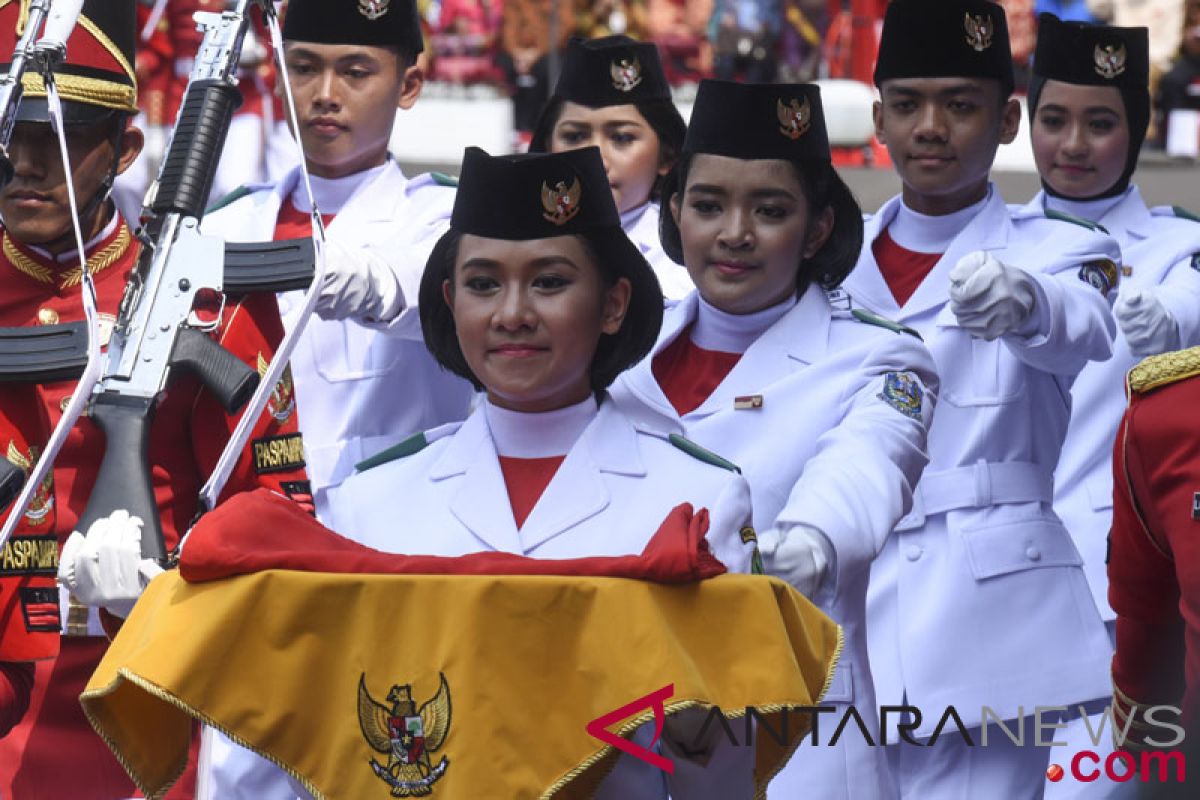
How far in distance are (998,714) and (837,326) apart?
95 cm

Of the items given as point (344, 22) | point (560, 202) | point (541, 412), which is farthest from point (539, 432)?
point (344, 22)

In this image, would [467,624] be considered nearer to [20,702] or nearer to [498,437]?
[498,437]

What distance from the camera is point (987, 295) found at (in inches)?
181

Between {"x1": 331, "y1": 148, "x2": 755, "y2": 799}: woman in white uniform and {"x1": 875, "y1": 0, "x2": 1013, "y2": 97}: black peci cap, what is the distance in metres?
1.86

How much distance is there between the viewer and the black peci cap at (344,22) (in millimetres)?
5590

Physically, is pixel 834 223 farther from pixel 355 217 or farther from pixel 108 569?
pixel 108 569

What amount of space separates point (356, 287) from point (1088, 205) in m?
2.34

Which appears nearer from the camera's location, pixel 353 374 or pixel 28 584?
pixel 28 584

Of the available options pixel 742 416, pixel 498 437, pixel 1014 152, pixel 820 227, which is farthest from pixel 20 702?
pixel 1014 152

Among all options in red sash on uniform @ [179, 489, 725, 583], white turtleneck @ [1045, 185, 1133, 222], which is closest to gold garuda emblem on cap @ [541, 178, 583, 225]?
red sash on uniform @ [179, 489, 725, 583]

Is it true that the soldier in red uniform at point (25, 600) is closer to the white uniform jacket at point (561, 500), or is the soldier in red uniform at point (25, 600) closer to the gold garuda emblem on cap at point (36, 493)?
the gold garuda emblem on cap at point (36, 493)

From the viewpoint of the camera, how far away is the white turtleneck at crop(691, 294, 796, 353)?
4664 millimetres

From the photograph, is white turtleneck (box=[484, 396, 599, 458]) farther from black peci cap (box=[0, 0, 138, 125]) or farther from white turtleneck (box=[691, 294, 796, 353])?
black peci cap (box=[0, 0, 138, 125])

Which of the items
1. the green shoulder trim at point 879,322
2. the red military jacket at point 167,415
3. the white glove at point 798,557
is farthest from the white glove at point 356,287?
the white glove at point 798,557
